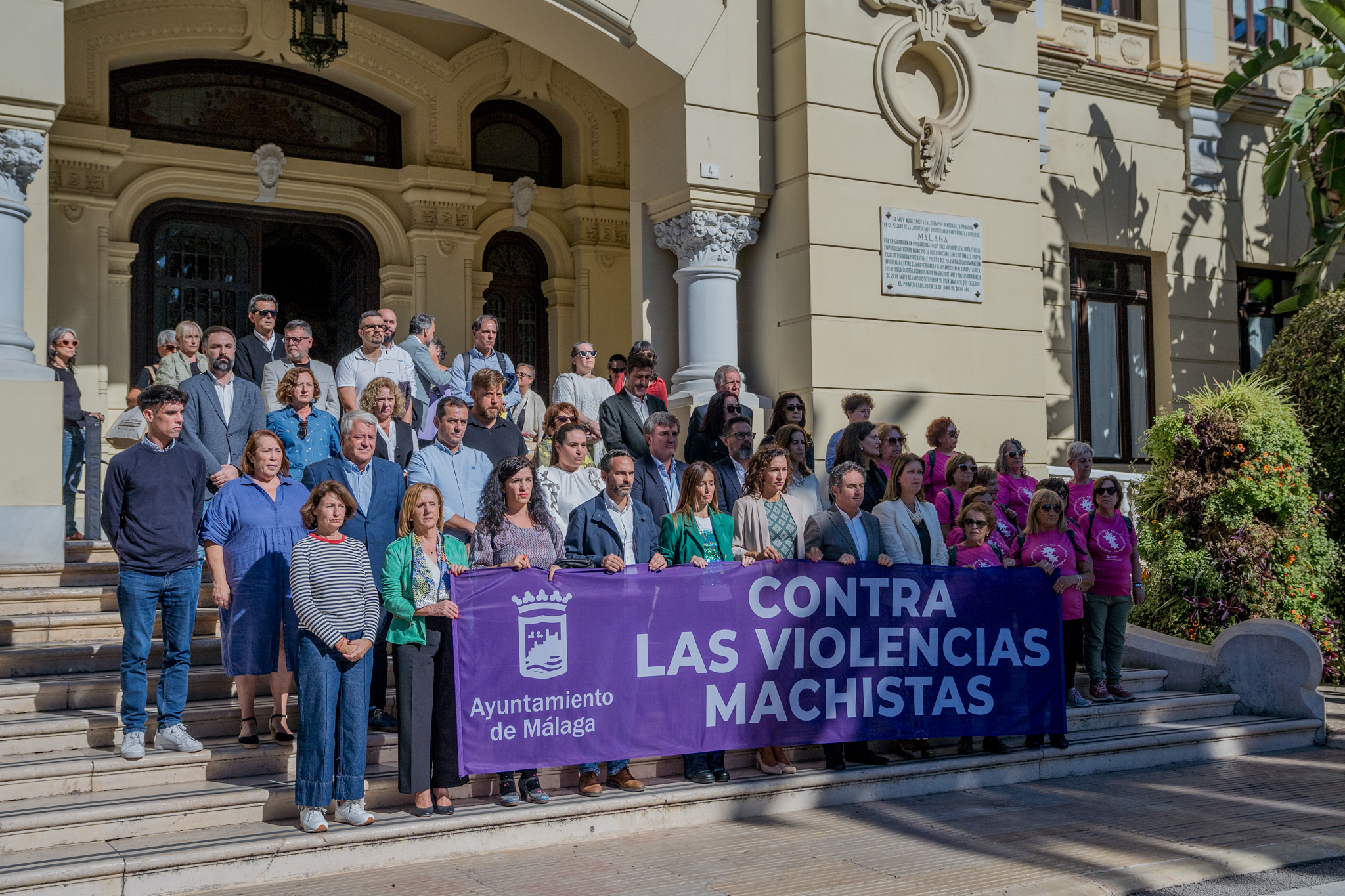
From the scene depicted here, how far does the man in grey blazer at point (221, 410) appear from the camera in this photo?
893 cm

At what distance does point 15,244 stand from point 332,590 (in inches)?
195

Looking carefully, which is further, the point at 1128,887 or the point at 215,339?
the point at 215,339

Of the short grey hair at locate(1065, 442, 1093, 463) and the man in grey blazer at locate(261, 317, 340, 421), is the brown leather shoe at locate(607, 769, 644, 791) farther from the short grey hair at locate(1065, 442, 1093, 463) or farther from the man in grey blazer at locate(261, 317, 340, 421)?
the short grey hair at locate(1065, 442, 1093, 463)

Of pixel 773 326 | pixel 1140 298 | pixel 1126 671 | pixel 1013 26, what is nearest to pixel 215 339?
pixel 773 326

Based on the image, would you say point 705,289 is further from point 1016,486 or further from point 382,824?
point 382,824

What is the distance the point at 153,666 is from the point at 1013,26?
10.9 m

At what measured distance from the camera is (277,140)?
15.3 meters

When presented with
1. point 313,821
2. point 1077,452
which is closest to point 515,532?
point 313,821

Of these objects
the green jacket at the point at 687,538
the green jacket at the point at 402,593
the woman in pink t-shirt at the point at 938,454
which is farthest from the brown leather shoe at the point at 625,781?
the woman in pink t-shirt at the point at 938,454

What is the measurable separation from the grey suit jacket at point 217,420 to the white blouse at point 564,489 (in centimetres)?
216

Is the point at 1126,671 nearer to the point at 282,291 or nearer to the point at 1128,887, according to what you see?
the point at 1128,887

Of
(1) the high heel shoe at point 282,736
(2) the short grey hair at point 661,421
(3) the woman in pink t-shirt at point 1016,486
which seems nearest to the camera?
(1) the high heel shoe at point 282,736

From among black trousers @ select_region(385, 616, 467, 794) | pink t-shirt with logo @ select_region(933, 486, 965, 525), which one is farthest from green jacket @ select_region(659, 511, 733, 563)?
pink t-shirt with logo @ select_region(933, 486, 965, 525)

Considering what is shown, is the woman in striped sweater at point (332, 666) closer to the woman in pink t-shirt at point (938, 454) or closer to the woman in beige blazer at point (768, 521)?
the woman in beige blazer at point (768, 521)
